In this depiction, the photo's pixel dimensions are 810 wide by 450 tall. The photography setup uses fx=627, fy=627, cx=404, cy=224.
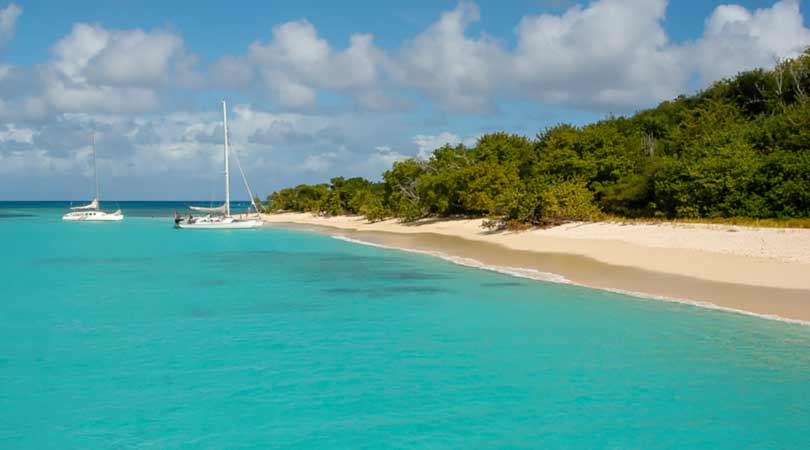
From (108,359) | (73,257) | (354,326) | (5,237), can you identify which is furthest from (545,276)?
(5,237)

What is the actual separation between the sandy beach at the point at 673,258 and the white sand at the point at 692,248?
3 cm

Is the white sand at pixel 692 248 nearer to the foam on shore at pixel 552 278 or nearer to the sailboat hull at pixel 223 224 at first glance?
the foam on shore at pixel 552 278

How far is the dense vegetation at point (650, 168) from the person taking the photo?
114 ft

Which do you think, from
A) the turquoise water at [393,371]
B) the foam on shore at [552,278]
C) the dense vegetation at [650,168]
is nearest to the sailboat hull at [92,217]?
the dense vegetation at [650,168]

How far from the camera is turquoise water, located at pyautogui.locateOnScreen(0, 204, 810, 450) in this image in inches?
376

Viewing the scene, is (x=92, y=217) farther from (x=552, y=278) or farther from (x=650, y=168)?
(x=552, y=278)

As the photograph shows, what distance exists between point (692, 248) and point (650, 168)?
14.2 m

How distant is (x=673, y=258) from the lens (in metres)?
26.9

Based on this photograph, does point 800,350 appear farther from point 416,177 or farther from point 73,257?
point 416,177

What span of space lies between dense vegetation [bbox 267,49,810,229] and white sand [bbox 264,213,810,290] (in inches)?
128

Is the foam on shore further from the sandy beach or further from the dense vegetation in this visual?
the dense vegetation

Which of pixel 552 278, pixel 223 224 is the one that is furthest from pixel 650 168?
pixel 223 224

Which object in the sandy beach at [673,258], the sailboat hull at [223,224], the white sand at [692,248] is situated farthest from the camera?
the sailboat hull at [223,224]

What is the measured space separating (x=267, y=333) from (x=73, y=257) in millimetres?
26638
